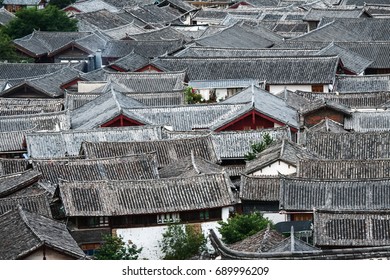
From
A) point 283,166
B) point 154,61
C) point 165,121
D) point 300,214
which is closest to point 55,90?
point 154,61

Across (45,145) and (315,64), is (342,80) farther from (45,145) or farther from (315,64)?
(45,145)

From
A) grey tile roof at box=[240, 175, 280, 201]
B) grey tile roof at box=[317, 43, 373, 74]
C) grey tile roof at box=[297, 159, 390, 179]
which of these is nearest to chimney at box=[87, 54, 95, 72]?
grey tile roof at box=[317, 43, 373, 74]

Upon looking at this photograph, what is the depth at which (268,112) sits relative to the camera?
143ft

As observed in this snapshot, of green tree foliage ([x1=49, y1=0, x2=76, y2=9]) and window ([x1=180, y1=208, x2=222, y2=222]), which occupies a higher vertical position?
green tree foliage ([x1=49, y1=0, x2=76, y2=9])

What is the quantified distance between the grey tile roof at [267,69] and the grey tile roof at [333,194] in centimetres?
2040

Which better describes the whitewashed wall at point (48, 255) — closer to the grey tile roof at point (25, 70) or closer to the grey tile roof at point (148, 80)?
the grey tile roof at point (148, 80)

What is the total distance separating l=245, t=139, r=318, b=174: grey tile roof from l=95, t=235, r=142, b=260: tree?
639cm

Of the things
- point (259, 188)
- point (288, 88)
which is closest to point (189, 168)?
point (259, 188)

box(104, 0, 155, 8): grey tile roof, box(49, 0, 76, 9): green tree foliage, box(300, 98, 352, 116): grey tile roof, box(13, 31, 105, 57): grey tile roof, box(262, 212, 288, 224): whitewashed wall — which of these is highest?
box(104, 0, 155, 8): grey tile roof

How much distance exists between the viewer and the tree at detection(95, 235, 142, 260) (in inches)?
1168

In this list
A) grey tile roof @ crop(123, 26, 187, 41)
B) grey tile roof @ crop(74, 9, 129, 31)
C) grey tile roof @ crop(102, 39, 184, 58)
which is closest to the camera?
grey tile roof @ crop(102, 39, 184, 58)

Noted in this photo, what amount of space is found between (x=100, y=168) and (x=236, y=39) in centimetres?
3145

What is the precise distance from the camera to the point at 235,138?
3969 centimetres

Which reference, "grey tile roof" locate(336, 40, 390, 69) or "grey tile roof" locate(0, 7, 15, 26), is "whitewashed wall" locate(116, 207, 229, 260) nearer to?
"grey tile roof" locate(336, 40, 390, 69)
